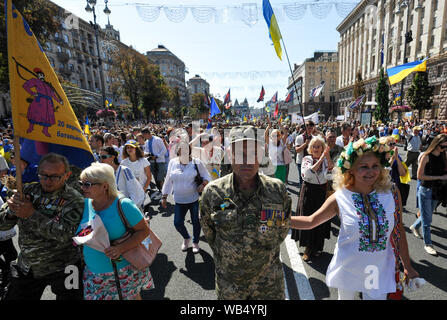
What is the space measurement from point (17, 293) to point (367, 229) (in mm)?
3279

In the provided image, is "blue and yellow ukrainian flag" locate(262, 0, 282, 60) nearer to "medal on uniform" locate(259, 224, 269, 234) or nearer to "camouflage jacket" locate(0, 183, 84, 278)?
"medal on uniform" locate(259, 224, 269, 234)

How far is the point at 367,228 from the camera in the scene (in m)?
1.92

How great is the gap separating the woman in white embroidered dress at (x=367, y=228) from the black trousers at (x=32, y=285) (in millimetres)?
2312

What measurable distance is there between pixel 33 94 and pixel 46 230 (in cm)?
126

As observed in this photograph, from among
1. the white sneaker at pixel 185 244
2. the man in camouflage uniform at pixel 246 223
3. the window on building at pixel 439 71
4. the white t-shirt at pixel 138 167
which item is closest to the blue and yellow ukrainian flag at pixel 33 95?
the man in camouflage uniform at pixel 246 223

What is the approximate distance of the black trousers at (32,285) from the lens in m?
2.24

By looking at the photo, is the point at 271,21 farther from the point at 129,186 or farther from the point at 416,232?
the point at 416,232

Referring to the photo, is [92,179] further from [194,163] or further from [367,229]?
[367,229]

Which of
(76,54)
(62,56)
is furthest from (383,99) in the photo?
(76,54)

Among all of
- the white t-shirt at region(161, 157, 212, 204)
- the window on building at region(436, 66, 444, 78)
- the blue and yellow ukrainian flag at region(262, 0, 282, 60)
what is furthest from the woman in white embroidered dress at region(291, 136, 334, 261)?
the window on building at region(436, 66, 444, 78)

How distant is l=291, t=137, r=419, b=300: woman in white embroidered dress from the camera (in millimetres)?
1933

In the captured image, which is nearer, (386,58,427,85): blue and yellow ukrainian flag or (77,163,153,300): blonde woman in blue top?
(77,163,153,300): blonde woman in blue top

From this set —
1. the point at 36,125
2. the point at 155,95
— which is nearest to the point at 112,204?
the point at 36,125

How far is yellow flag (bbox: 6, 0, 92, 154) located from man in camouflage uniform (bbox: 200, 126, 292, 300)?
1700mm
